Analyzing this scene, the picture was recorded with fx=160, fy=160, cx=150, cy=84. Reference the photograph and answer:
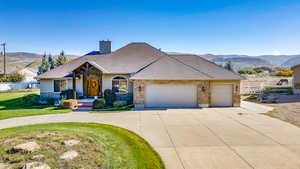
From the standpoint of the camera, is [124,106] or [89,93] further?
[89,93]

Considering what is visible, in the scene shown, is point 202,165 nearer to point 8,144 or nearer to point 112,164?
point 112,164

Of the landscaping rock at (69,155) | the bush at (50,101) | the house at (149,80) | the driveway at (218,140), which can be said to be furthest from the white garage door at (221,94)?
the bush at (50,101)

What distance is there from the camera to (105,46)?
66.6ft

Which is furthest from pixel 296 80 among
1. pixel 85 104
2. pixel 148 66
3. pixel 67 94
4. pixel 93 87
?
pixel 67 94

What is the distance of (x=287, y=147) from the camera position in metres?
6.26

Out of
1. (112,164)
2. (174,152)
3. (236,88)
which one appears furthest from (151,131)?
(236,88)

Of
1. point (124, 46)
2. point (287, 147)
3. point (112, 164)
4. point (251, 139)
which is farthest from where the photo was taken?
point (124, 46)

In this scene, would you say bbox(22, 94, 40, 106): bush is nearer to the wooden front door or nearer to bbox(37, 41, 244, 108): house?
bbox(37, 41, 244, 108): house

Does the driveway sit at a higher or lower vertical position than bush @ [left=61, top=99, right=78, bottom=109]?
lower

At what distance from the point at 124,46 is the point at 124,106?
897cm

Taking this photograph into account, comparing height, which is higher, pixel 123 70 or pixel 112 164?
pixel 123 70

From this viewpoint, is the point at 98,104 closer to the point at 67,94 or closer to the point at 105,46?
the point at 67,94

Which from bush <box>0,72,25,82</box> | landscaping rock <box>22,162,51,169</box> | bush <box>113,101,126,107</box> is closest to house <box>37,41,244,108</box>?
bush <box>113,101,126,107</box>

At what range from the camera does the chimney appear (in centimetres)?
2025
